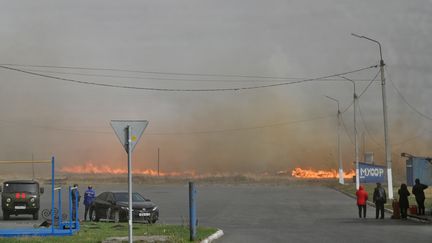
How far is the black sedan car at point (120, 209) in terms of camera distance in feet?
85.9

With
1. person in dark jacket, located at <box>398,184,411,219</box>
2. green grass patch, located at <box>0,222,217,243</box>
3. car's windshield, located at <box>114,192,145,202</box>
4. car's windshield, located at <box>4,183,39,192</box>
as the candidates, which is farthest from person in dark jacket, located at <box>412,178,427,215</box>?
car's windshield, located at <box>4,183,39,192</box>

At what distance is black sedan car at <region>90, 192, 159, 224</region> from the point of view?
1030 inches

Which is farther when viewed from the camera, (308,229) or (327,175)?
(327,175)

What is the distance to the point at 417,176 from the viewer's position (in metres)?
29.8

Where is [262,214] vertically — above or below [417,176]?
below

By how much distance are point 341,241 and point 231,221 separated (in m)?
10.7

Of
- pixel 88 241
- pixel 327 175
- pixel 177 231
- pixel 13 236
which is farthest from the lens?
pixel 327 175

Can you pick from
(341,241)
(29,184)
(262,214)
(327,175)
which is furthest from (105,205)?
(327,175)

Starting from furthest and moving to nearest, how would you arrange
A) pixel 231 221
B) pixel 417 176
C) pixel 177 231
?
1. pixel 417 176
2. pixel 231 221
3. pixel 177 231

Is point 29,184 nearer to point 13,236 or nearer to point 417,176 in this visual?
point 13,236

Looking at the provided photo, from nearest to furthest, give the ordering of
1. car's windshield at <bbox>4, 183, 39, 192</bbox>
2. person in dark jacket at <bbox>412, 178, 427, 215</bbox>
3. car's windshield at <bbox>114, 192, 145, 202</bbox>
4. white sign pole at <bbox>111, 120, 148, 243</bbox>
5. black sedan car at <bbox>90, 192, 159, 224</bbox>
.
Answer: white sign pole at <bbox>111, 120, 148, 243</bbox>
black sedan car at <bbox>90, 192, 159, 224</bbox>
person in dark jacket at <bbox>412, 178, 427, 215</bbox>
car's windshield at <bbox>114, 192, 145, 202</bbox>
car's windshield at <bbox>4, 183, 39, 192</bbox>

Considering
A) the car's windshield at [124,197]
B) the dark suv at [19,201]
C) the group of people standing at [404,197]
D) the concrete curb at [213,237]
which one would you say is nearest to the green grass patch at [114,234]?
the concrete curb at [213,237]

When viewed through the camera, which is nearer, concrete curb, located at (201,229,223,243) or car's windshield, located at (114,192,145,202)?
concrete curb, located at (201,229,223,243)

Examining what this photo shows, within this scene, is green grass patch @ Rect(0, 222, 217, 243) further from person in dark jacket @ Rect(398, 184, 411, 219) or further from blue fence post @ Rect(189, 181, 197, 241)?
person in dark jacket @ Rect(398, 184, 411, 219)
